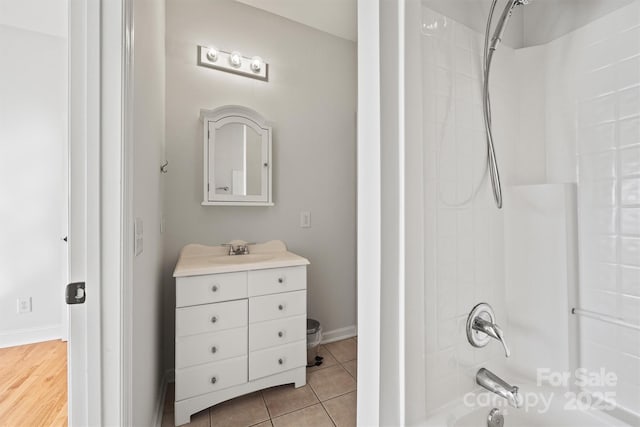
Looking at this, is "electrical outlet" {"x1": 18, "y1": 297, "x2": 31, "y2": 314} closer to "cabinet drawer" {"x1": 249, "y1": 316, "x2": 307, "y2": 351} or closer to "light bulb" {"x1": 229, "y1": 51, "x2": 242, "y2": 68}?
"cabinet drawer" {"x1": 249, "y1": 316, "x2": 307, "y2": 351}

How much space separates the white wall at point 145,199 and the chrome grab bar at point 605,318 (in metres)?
1.67

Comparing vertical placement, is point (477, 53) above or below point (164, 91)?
below

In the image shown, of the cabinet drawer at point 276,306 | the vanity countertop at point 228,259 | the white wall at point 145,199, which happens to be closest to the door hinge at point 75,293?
the white wall at point 145,199

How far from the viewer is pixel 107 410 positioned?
79 cm

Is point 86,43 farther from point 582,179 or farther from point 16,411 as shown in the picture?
point 16,411

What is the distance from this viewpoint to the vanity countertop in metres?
1.53

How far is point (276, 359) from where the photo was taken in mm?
1702

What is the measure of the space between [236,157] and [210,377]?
4.61 feet

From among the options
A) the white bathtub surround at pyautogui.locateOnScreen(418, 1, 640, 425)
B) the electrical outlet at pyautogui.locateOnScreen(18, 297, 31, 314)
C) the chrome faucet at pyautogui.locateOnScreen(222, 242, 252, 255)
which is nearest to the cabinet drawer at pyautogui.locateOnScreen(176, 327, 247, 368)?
the chrome faucet at pyautogui.locateOnScreen(222, 242, 252, 255)

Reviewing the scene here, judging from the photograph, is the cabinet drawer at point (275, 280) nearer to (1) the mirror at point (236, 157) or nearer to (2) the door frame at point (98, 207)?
(1) the mirror at point (236, 157)

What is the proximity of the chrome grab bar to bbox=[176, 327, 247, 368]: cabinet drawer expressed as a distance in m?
1.58

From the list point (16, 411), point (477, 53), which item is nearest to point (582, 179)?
point (477, 53)

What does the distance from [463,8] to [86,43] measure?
49.9 inches

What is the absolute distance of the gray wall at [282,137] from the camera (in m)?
1.87
